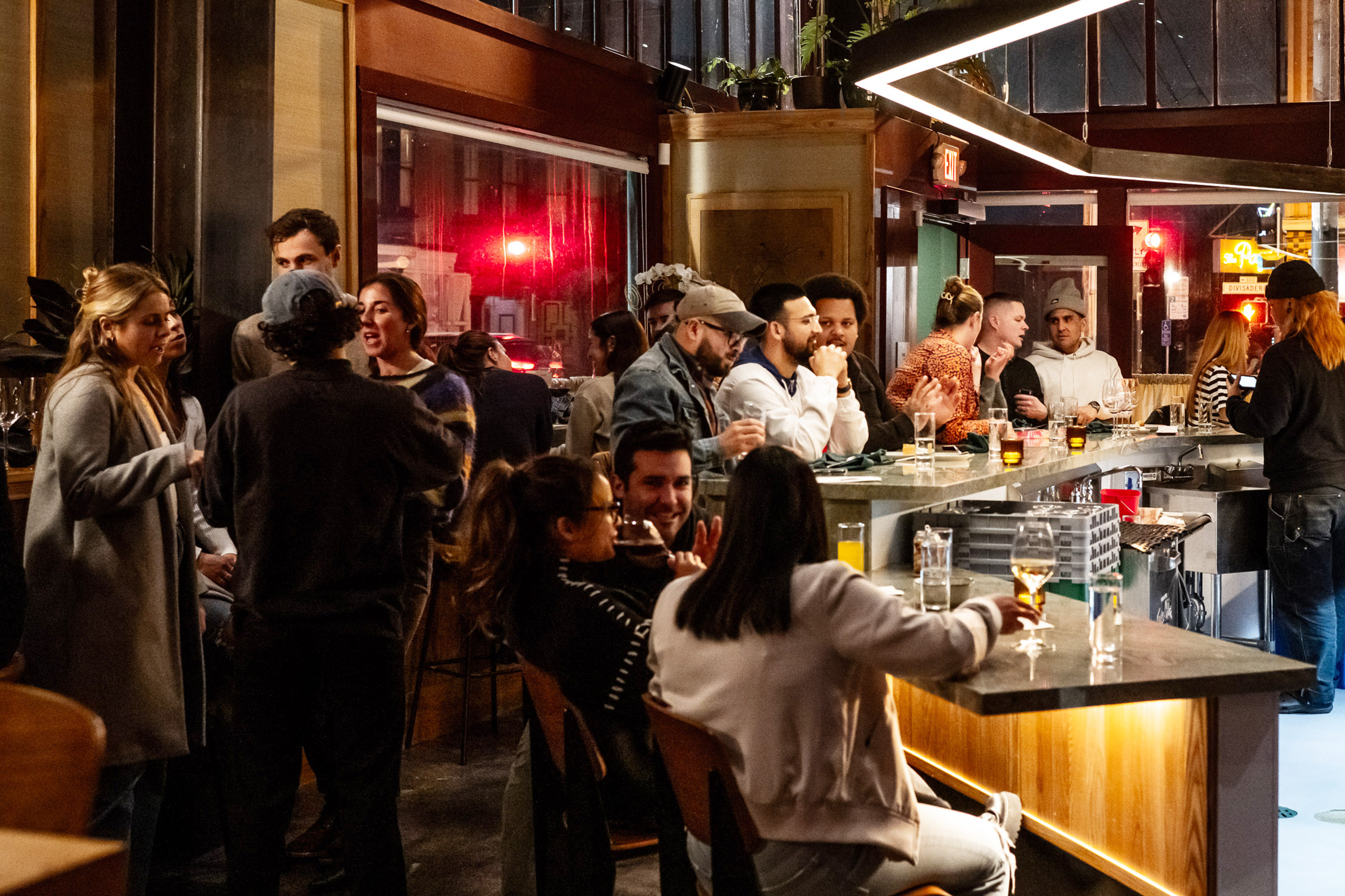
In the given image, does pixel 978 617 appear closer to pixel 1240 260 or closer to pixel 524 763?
pixel 524 763

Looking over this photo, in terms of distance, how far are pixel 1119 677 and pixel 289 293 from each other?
→ 1.91m

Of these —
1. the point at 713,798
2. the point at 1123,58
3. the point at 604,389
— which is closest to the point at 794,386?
the point at 604,389

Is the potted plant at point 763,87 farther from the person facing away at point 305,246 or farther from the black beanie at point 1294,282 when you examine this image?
the person facing away at point 305,246

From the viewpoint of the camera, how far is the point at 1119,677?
8.23 feet

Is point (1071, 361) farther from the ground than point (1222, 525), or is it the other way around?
point (1071, 361)

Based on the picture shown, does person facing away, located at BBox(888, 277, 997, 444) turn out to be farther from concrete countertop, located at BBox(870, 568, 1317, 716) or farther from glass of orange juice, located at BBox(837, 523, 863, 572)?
concrete countertop, located at BBox(870, 568, 1317, 716)

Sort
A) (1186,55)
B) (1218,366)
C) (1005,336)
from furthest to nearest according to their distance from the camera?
(1186,55) → (1218,366) → (1005,336)

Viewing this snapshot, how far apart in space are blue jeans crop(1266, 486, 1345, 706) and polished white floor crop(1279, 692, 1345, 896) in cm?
23

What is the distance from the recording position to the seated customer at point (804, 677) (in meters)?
2.22

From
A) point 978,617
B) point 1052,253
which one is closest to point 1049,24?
point 978,617

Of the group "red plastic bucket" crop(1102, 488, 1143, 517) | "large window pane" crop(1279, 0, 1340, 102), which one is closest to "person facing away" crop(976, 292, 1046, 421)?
"red plastic bucket" crop(1102, 488, 1143, 517)

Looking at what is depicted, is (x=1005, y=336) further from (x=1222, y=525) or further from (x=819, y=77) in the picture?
(x=819, y=77)

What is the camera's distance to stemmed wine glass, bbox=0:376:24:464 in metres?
3.85

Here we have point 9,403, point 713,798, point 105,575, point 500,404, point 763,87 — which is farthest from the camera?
point 763,87
